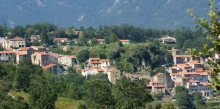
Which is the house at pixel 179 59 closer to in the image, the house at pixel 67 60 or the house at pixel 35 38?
the house at pixel 67 60

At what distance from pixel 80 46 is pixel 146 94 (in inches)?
1648

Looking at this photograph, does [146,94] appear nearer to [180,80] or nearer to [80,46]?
[180,80]

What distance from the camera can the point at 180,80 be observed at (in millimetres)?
72000

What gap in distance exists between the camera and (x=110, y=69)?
69875mm

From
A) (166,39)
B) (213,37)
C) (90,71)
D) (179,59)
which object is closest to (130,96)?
(90,71)

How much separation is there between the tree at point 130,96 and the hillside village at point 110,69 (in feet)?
69.8

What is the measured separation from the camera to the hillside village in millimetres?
69000

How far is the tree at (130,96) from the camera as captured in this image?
137 feet

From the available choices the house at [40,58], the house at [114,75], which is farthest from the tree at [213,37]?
the house at [40,58]

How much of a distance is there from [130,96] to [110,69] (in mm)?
26440

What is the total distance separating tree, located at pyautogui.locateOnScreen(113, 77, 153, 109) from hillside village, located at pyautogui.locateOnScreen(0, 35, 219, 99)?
21.3 m

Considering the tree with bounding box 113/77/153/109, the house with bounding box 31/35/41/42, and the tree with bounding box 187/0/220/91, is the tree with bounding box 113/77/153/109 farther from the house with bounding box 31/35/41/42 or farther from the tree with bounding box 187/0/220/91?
the house with bounding box 31/35/41/42

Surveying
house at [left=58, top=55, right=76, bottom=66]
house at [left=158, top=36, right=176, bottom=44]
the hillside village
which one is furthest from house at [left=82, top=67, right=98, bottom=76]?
house at [left=158, top=36, right=176, bottom=44]

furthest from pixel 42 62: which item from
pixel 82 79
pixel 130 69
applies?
pixel 130 69
